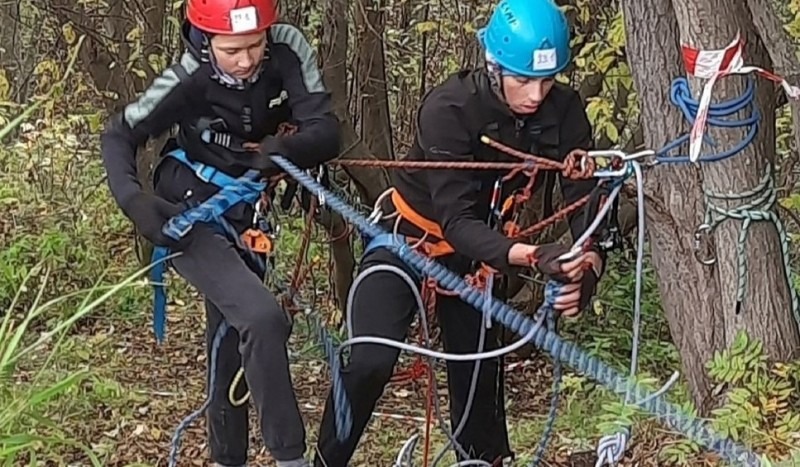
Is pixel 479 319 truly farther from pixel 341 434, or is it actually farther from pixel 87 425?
pixel 87 425

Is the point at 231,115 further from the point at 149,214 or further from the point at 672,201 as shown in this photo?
the point at 672,201

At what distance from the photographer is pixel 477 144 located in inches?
140

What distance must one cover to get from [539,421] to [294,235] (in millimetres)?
2326

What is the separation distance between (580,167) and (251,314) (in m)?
0.92

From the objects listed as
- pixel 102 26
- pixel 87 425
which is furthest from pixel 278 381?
pixel 102 26

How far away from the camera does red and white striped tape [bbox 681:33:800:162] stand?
347 centimetres

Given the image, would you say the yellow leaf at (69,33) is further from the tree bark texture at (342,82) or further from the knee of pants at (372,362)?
the knee of pants at (372,362)

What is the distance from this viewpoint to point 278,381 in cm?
341

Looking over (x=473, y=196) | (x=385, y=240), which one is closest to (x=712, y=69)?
(x=473, y=196)

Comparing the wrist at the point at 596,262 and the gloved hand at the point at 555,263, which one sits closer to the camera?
the gloved hand at the point at 555,263

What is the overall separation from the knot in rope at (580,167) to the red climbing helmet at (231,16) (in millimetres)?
907

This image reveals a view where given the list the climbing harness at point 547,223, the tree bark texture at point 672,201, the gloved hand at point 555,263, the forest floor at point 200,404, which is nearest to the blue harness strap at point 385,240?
the climbing harness at point 547,223

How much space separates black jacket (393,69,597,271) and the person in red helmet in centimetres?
32

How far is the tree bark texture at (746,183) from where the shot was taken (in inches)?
142
